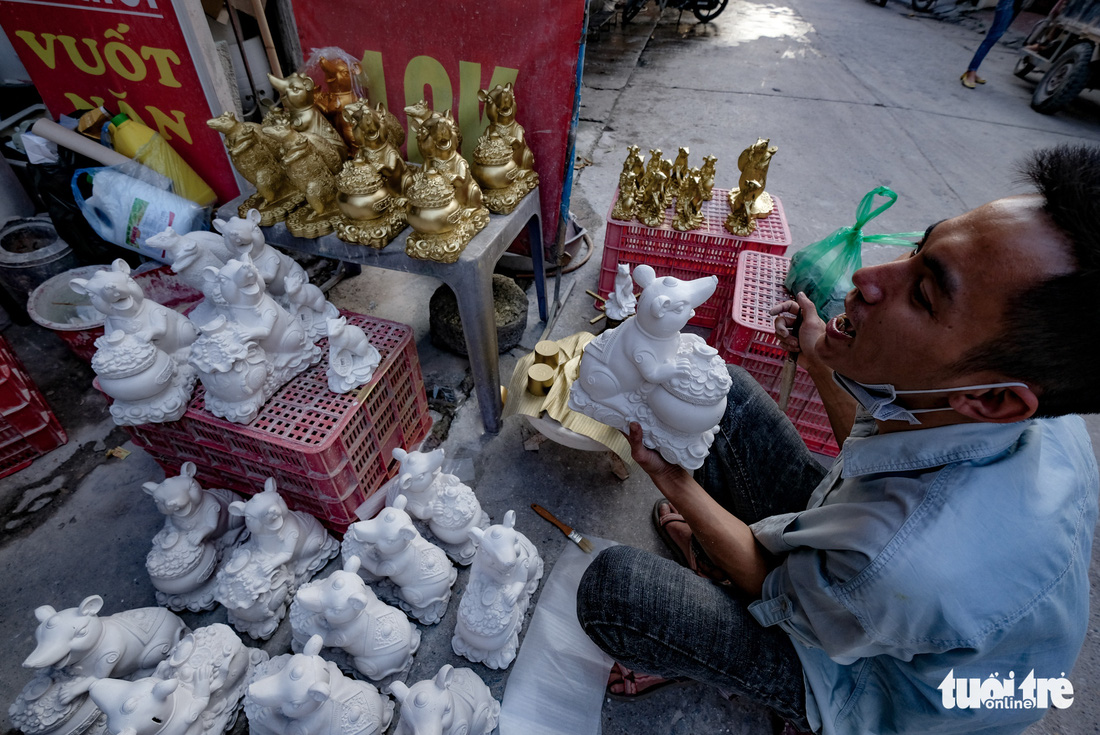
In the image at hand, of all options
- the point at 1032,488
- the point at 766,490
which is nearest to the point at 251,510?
the point at 766,490

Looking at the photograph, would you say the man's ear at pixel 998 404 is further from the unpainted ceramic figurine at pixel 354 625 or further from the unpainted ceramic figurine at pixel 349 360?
the unpainted ceramic figurine at pixel 349 360

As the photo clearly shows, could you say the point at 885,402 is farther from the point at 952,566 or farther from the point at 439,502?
the point at 439,502

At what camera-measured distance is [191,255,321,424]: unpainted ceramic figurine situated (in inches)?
60.1

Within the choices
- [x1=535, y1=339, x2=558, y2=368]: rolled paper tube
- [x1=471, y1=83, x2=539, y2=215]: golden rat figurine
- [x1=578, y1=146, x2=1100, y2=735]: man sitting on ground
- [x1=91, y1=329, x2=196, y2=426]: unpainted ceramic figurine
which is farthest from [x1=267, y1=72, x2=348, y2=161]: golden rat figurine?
[x1=578, y1=146, x2=1100, y2=735]: man sitting on ground

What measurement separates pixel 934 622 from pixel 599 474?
1.38m

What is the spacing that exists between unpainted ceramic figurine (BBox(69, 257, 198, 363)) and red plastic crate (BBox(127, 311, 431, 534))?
20 centimetres

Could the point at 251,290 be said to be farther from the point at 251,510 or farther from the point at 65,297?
the point at 65,297

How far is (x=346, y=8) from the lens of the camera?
233 cm

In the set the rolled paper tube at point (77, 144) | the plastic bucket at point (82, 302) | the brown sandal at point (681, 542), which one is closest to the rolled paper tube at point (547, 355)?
the brown sandal at point (681, 542)

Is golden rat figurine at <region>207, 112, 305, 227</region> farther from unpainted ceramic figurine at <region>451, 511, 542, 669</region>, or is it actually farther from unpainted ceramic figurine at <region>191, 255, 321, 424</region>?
unpainted ceramic figurine at <region>451, 511, 542, 669</region>

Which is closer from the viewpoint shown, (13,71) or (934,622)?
(934,622)

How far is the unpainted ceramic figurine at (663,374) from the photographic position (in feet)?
4.38

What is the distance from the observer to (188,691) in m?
1.29

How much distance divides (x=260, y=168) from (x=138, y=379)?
3.14 ft
